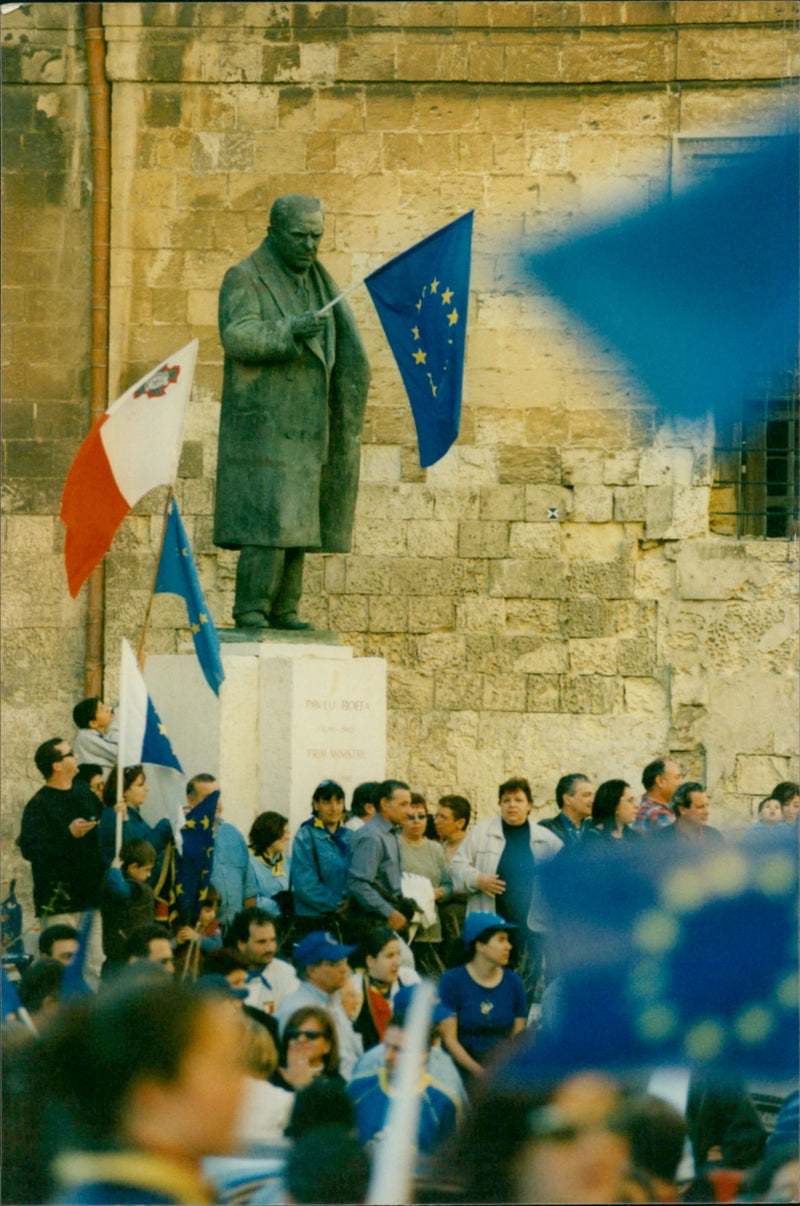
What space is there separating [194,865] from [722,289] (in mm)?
3435

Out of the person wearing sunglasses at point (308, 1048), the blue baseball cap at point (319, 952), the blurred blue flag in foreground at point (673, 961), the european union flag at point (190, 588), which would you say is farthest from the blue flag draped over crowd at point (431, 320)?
the blurred blue flag in foreground at point (673, 961)

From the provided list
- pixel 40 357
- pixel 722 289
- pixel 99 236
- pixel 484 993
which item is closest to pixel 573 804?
pixel 484 993

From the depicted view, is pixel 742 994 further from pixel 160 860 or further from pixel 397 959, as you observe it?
pixel 160 860

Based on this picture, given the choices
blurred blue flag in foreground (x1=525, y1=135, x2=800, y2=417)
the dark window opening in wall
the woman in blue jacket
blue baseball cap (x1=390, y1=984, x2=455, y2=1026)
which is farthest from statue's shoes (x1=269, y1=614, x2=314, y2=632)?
the dark window opening in wall

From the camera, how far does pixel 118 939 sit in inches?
256

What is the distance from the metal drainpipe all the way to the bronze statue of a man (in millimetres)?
4146

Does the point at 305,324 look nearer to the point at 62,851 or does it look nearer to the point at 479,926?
the point at 62,851

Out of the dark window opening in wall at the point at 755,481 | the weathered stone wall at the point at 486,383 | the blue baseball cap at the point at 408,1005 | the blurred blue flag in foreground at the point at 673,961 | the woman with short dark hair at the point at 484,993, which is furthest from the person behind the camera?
the dark window opening in wall at the point at 755,481

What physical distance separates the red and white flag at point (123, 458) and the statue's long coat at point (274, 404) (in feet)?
1.36

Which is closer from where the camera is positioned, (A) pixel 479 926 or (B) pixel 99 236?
(A) pixel 479 926

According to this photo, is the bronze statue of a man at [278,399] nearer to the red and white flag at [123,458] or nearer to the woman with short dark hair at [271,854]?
the red and white flag at [123,458]

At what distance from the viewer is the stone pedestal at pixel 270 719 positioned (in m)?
8.05

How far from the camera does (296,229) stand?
8102 mm

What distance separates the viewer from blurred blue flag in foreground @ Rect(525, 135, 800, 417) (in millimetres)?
4484
